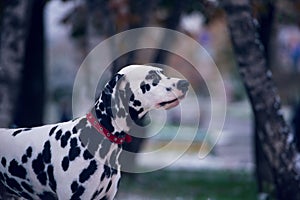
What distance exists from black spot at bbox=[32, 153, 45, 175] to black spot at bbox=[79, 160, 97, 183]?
15.8 inches

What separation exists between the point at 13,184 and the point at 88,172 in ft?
2.86

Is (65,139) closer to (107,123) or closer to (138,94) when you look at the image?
(107,123)

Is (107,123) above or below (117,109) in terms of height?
below

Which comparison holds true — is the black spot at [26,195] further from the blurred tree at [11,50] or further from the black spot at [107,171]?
the blurred tree at [11,50]

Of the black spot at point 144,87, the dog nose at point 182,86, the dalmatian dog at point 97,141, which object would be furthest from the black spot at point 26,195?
the dog nose at point 182,86

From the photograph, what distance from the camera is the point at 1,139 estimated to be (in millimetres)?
7961

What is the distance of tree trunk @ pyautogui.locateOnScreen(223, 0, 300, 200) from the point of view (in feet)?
38.5

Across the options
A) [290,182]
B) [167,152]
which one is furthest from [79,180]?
[167,152]

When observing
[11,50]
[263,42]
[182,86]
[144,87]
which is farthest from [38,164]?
[263,42]

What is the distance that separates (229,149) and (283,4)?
14.9m

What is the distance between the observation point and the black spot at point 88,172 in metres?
7.44

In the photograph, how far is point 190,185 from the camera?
18125 millimetres

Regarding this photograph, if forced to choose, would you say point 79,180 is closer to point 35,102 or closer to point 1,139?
point 1,139

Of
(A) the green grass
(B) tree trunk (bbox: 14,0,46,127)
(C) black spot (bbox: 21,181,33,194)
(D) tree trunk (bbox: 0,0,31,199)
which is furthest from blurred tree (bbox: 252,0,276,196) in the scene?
(C) black spot (bbox: 21,181,33,194)
